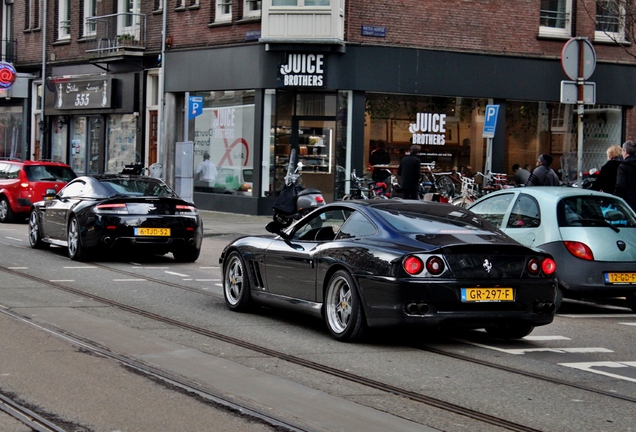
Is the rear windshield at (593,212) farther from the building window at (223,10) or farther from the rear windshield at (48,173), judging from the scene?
the building window at (223,10)

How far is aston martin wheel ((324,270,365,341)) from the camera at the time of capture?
9055mm

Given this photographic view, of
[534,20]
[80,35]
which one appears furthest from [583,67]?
[80,35]

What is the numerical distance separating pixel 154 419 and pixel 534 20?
24770 millimetres

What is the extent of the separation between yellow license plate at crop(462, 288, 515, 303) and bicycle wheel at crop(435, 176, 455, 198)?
18592 millimetres

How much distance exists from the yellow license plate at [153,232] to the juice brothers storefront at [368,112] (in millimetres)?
12003

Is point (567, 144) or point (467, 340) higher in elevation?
point (567, 144)

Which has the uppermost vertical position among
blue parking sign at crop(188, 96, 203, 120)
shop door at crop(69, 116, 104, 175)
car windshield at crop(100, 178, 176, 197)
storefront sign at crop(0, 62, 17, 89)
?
storefront sign at crop(0, 62, 17, 89)

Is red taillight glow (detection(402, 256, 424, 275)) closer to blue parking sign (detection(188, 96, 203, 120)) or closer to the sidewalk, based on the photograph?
the sidewalk

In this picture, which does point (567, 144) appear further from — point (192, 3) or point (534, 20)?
point (192, 3)

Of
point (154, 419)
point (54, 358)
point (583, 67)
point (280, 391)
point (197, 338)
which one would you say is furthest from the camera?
point (583, 67)

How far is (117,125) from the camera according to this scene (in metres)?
35.8

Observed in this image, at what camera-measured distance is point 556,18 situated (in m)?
29.4

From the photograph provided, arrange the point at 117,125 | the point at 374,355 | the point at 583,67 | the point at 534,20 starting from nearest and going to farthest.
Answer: the point at 374,355 < the point at 583,67 < the point at 534,20 < the point at 117,125

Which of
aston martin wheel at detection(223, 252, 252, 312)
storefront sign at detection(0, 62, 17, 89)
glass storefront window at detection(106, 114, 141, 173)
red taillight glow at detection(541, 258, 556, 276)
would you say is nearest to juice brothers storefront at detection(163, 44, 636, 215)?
glass storefront window at detection(106, 114, 141, 173)
